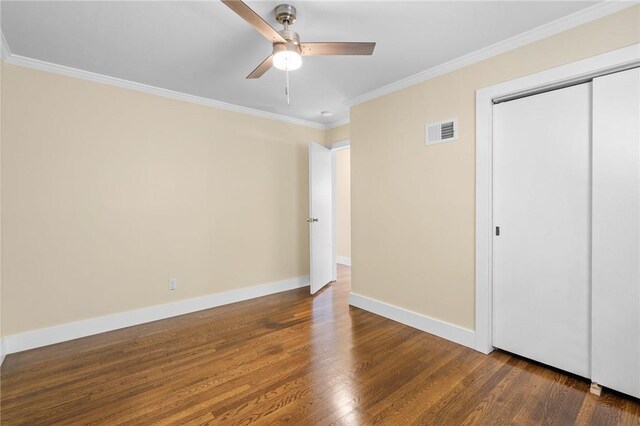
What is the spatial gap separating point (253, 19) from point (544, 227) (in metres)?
2.46

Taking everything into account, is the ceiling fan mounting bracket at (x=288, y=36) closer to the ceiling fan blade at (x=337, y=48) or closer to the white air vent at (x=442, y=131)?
the ceiling fan blade at (x=337, y=48)

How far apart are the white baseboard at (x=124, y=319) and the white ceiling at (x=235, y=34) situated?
2429 millimetres

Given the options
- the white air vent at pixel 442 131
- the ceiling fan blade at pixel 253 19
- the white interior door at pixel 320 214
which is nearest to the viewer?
the ceiling fan blade at pixel 253 19

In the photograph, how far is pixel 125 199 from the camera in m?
3.12

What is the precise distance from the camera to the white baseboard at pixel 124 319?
2.63 m

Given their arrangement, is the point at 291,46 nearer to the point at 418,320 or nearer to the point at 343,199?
the point at 418,320

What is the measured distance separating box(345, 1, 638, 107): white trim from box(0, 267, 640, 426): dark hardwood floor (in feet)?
8.16

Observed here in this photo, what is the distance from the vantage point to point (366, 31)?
221 centimetres

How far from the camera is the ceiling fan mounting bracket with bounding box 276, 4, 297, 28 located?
1.88 m

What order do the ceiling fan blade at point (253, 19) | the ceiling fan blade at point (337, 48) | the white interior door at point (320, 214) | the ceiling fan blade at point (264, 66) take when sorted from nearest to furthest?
the ceiling fan blade at point (253, 19) < the ceiling fan blade at point (337, 48) < the ceiling fan blade at point (264, 66) < the white interior door at point (320, 214)

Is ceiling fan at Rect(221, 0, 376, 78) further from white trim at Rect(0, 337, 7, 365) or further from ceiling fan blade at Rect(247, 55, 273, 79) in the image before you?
white trim at Rect(0, 337, 7, 365)

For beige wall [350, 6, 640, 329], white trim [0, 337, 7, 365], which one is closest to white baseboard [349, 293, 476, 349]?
beige wall [350, 6, 640, 329]

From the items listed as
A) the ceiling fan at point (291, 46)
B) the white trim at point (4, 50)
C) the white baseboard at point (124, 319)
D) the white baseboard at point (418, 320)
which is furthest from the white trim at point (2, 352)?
the white baseboard at point (418, 320)

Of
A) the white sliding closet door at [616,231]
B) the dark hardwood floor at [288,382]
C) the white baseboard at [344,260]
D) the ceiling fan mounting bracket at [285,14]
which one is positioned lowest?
the dark hardwood floor at [288,382]
